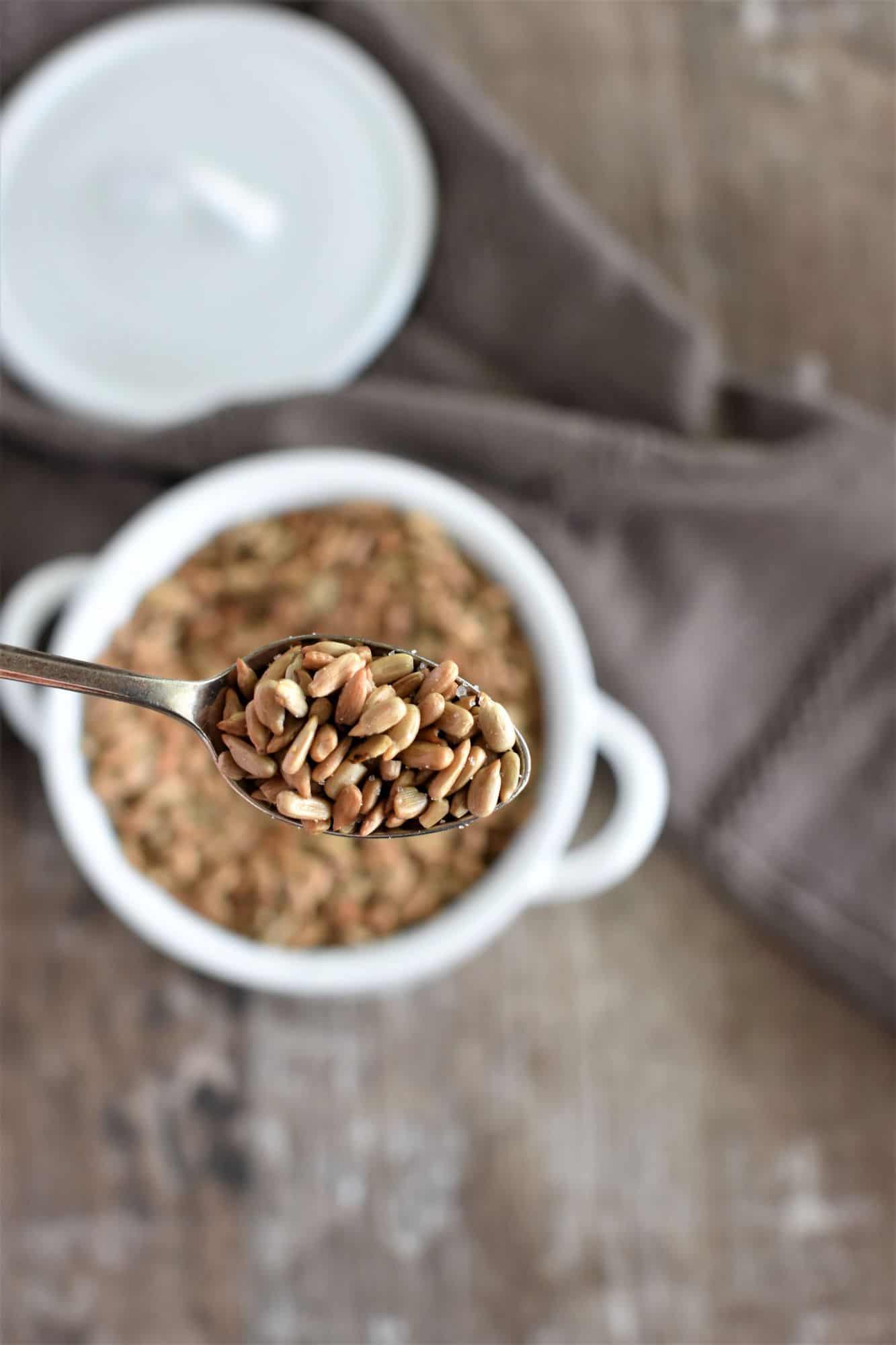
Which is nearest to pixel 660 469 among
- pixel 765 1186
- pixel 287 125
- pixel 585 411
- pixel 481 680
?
pixel 585 411

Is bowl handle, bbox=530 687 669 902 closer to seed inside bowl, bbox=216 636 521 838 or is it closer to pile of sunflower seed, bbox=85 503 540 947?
pile of sunflower seed, bbox=85 503 540 947

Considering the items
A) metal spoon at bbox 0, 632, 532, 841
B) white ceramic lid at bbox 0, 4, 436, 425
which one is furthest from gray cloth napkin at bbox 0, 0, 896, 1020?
metal spoon at bbox 0, 632, 532, 841

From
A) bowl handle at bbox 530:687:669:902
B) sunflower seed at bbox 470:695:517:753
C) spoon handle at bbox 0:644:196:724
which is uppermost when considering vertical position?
spoon handle at bbox 0:644:196:724

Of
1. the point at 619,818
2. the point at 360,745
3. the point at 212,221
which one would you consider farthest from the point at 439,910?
the point at 212,221

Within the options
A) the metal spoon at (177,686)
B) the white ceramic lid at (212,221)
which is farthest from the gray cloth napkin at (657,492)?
the metal spoon at (177,686)

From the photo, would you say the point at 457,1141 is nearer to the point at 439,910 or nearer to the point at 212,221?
the point at 439,910

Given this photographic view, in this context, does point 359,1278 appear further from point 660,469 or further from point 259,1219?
point 660,469
